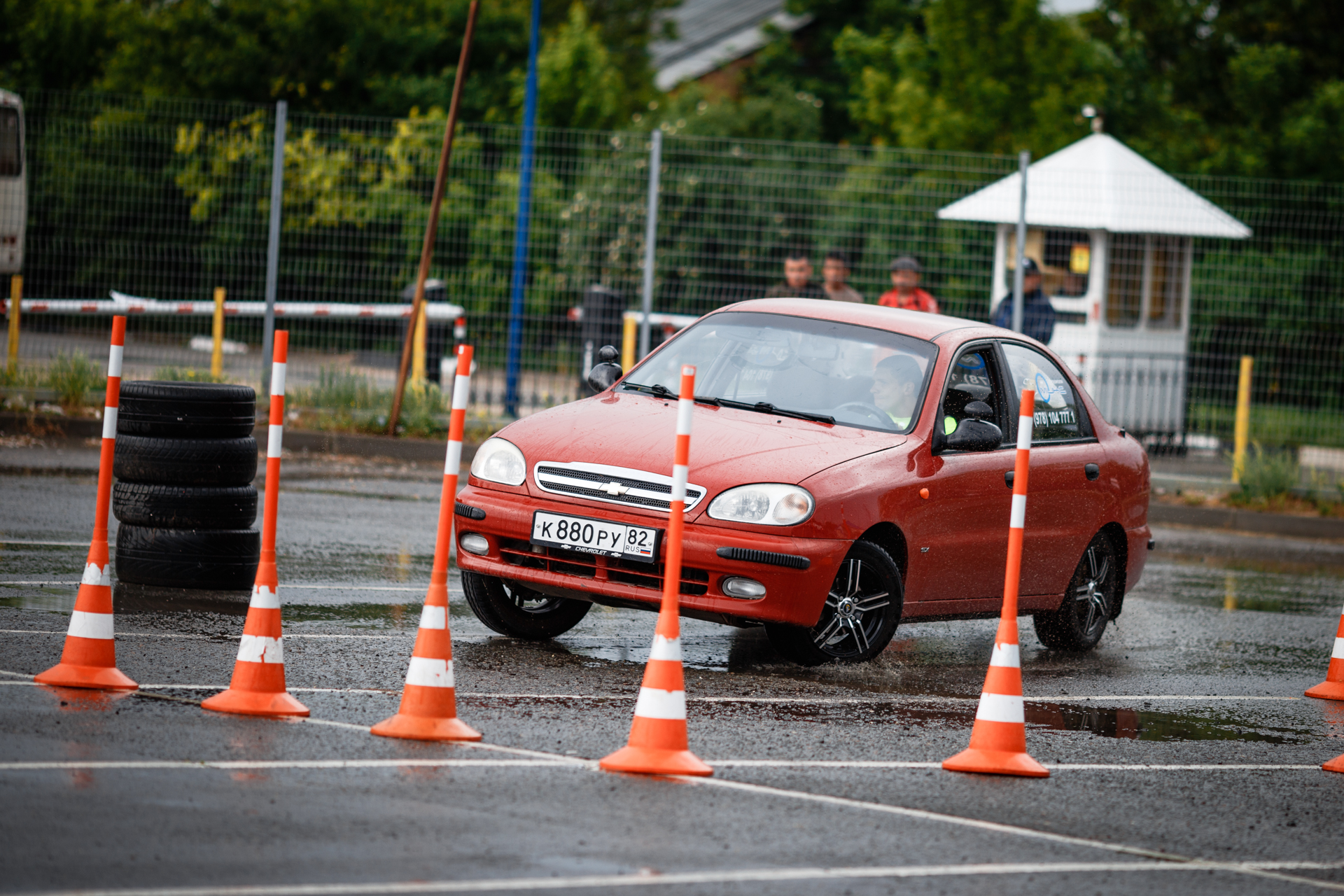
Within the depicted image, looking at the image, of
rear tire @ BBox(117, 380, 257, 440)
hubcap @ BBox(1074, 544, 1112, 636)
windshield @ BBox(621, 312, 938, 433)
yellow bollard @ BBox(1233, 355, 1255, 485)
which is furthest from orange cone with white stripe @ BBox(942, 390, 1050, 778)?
yellow bollard @ BBox(1233, 355, 1255, 485)

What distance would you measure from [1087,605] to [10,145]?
Answer: 16518 mm

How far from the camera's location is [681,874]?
183 inches

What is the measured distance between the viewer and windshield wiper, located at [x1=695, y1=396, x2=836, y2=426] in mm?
8398

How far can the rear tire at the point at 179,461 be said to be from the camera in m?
8.82

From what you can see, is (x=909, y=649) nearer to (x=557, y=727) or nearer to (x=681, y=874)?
(x=557, y=727)

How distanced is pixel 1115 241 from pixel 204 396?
1408 cm

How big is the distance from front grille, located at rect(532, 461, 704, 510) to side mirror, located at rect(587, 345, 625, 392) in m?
1.17

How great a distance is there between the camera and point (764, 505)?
297 inches

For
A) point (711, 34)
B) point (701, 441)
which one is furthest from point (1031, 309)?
point (711, 34)

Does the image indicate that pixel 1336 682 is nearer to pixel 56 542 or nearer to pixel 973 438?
pixel 973 438

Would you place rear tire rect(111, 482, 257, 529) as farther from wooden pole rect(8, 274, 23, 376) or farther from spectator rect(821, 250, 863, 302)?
wooden pole rect(8, 274, 23, 376)

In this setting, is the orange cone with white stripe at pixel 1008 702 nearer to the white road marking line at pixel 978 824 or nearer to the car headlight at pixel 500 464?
the white road marking line at pixel 978 824

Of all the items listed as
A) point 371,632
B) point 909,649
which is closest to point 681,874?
point 371,632

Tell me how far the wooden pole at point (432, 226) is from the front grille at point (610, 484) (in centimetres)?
860
